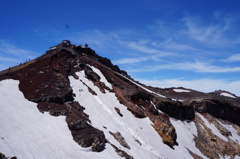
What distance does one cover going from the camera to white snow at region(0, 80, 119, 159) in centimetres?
1673

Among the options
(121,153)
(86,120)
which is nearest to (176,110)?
(121,153)

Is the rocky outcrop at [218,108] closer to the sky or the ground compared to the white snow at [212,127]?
closer to the sky

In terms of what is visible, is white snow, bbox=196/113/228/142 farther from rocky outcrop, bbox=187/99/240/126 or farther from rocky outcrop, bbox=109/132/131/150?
rocky outcrop, bbox=109/132/131/150

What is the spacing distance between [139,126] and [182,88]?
64.1 m

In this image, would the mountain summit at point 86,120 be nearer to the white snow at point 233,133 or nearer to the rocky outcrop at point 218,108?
the white snow at point 233,133

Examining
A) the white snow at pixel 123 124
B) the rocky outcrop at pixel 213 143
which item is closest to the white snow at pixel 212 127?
the rocky outcrop at pixel 213 143

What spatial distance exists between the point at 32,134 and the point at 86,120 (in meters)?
7.85

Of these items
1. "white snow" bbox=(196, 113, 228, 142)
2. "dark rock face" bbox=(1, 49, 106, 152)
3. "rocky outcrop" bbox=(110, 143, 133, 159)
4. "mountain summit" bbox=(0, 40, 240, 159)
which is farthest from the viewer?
"white snow" bbox=(196, 113, 228, 142)

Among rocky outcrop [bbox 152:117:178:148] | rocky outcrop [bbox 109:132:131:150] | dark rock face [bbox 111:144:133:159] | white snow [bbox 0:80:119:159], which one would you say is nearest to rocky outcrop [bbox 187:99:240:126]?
rocky outcrop [bbox 152:117:178:148]

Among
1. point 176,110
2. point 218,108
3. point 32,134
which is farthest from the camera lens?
point 218,108

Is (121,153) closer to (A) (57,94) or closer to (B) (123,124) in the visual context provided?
(B) (123,124)

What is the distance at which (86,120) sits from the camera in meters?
26.2

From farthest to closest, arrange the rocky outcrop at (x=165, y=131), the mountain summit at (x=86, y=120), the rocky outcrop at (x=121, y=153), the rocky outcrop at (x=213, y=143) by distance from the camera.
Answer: the rocky outcrop at (x=213, y=143) → the rocky outcrop at (x=165, y=131) → the rocky outcrop at (x=121, y=153) → the mountain summit at (x=86, y=120)

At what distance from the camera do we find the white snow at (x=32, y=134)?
1673cm
